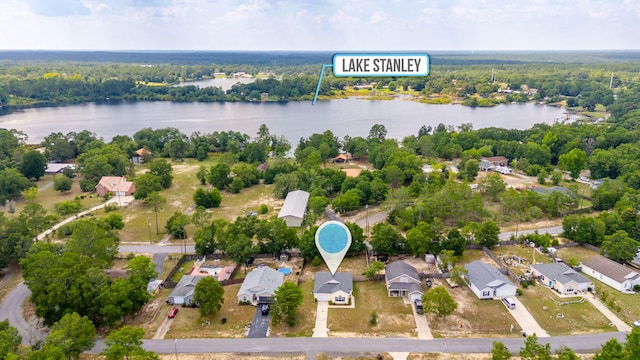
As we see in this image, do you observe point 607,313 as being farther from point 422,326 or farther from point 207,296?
point 207,296

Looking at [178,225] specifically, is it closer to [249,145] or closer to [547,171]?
[249,145]

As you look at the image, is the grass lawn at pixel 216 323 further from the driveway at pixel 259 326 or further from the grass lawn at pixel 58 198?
the grass lawn at pixel 58 198

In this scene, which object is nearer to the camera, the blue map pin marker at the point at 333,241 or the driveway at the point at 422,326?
the driveway at the point at 422,326

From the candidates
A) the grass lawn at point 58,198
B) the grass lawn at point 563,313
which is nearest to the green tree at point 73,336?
the grass lawn at point 563,313

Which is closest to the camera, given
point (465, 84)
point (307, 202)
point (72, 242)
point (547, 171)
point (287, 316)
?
point (287, 316)

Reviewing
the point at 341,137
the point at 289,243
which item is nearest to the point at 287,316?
the point at 289,243

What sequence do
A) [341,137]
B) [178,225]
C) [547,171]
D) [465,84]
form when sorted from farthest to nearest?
[465,84] < [341,137] < [547,171] < [178,225]

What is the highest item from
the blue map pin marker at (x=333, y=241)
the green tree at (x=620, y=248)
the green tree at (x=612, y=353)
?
the blue map pin marker at (x=333, y=241)

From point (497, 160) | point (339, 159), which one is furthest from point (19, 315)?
point (497, 160)
